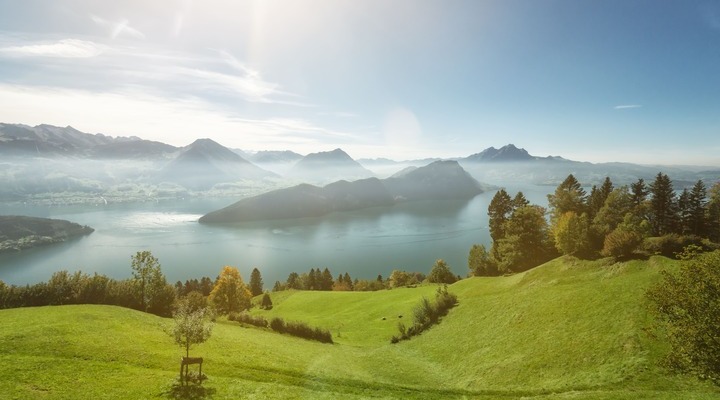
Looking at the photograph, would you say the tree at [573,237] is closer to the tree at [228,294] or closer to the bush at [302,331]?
the bush at [302,331]

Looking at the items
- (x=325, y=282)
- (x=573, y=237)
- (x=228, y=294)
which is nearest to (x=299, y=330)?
(x=228, y=294)

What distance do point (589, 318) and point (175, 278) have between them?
585 feet

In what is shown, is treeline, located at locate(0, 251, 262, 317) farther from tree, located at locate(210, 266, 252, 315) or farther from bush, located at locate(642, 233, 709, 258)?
bush, located at locate(642, 233, 709, 258)

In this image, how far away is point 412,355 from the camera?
1583 inches

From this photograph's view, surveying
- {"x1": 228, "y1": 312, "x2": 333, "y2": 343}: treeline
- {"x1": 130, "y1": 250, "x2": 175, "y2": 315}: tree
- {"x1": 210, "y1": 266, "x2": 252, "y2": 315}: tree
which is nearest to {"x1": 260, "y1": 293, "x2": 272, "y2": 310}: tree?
{"x1": 210, "y1": 266, "x2": 252, "y2": 315}: tree

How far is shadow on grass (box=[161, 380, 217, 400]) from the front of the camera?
2242 centimetres

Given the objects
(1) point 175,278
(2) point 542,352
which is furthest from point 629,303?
(1) point 175,278

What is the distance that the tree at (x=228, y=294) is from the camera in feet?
255

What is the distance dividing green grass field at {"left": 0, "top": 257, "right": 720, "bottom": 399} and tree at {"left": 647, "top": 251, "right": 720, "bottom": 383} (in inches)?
60.1

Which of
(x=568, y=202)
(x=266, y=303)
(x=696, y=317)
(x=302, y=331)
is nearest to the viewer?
(x=696, y=317)

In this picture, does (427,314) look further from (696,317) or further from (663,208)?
(663,208)

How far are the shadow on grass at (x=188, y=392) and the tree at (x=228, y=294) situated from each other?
56.7 m

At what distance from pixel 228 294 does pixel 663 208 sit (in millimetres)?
93927

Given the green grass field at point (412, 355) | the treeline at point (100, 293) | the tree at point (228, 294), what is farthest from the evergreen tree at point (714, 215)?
the treeline at point (100, 293)
